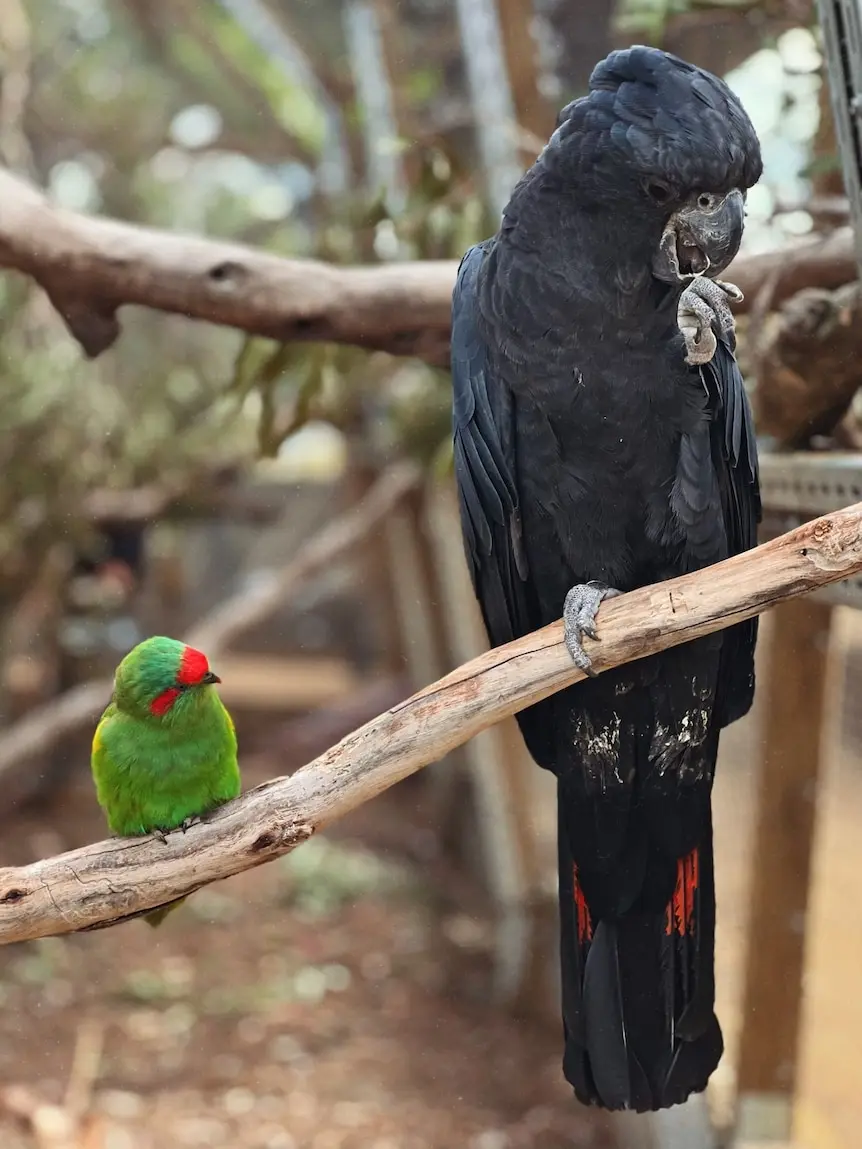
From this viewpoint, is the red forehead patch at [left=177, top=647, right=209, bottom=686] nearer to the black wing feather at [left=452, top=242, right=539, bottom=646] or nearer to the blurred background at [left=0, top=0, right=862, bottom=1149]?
the black wing feather at [left=452, top=242, right=539, bottom=646]

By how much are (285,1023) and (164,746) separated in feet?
4.79

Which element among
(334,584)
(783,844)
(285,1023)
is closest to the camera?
(783,844)

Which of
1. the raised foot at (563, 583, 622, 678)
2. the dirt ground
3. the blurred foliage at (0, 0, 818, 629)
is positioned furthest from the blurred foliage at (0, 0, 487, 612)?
the raised foot at (563, 583, 622, 678)

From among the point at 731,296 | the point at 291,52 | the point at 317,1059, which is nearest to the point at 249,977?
the point at 317,1059

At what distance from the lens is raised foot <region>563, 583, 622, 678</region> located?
0.99 metres

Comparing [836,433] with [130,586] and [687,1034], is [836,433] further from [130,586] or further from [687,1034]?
[130,586]

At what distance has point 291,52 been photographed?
2865 mm

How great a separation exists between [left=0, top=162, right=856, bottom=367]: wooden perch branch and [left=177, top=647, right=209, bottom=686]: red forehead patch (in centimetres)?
68

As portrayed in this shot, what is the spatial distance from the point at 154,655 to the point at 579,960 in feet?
1.95

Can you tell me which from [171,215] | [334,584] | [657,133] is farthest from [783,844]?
[171,215]

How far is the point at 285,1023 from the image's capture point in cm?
230

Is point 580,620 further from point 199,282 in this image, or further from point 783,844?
point 199,282

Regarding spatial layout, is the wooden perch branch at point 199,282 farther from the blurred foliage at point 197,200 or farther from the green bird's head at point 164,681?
the green bird's head at point 164,681

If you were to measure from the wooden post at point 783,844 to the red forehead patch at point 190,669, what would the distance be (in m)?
0.75
